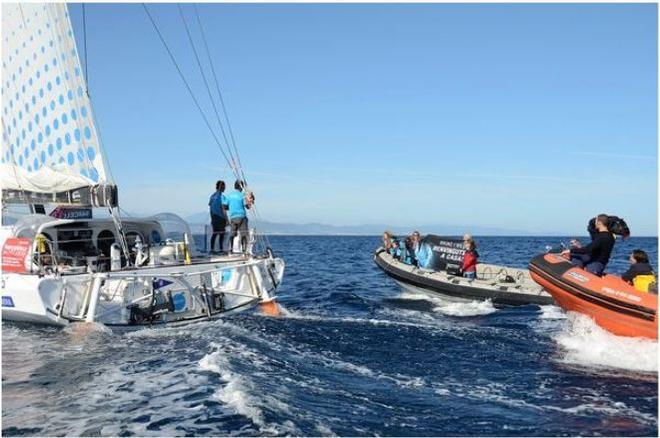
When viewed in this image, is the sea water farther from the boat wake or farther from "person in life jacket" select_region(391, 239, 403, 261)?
"person in life jacket" select_region(391, 239, 403, 261)

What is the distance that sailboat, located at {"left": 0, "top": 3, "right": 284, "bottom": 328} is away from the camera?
411 inches

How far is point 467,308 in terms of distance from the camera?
15.2 metres

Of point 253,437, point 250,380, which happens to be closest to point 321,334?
point 250,380

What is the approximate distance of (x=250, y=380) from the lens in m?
7.52

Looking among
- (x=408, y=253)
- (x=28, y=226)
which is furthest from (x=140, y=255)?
(x=408, y=253)

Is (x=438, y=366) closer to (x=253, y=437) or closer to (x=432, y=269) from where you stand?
(x=253, y=437)

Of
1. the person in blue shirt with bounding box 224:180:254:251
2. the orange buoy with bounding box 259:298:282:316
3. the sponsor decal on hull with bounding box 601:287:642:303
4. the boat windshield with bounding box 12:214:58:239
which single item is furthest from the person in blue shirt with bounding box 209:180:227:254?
the sponsor decal on hull with bounding box 601:287:642:303

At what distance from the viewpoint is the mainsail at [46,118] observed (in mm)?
11594

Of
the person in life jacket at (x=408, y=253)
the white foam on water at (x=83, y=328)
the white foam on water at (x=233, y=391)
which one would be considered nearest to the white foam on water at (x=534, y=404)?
the white foam on water at (x=233, y=391)

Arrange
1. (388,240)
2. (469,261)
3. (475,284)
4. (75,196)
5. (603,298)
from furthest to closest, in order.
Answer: (388,240) → (469,261) → (475,284) → (75,196) → (603,298)

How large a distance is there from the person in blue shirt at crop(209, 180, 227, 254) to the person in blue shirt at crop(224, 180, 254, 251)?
51 centimetres

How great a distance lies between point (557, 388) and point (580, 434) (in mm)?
1669

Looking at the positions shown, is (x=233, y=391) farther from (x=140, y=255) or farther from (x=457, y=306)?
(x=457, y=306)

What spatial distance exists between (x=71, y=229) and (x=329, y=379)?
21.5 feet
